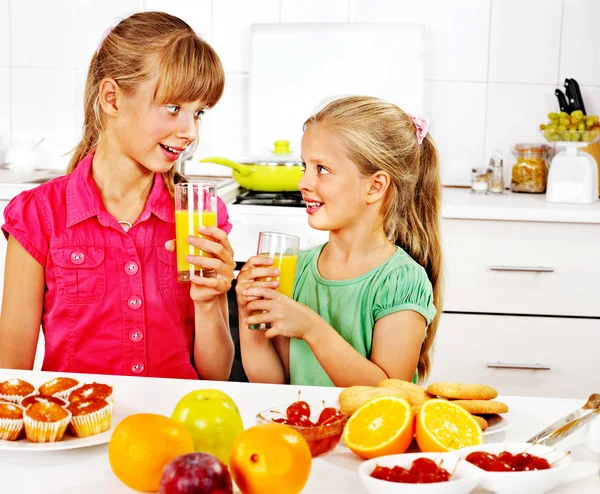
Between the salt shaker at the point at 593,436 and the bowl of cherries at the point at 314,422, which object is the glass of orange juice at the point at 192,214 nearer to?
the bowl of cherries at the point at 314,422

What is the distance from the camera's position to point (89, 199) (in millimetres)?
1492

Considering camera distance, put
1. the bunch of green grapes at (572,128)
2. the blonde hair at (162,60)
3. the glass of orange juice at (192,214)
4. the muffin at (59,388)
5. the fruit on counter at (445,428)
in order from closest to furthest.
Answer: the fruit on counter at (445,428)
the muffin at (59,388)
the glass of orange juice at (192,214)
the blonde hair at (162,60)
the bunch of green grapes at (572,128)

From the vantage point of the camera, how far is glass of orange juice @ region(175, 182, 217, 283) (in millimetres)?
1241

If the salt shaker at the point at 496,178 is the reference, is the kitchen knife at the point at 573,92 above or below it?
above

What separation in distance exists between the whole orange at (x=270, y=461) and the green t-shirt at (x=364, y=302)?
713mm

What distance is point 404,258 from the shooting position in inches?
61.6

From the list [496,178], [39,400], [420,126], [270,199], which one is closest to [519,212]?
[496,178]

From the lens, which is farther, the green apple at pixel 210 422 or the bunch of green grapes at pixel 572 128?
the bunch of green grapes at pixel 572 128

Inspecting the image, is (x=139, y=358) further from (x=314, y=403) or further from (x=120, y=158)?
(x=314, y=403)

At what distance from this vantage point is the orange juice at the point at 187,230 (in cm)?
126

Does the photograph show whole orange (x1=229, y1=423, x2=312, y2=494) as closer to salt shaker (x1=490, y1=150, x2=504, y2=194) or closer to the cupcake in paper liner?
the cupcake in paper liner

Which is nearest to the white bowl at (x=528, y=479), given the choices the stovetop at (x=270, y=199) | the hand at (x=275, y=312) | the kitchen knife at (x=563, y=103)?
the hand at (x=275, y=312)

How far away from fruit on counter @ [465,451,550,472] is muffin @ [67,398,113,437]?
0.42m

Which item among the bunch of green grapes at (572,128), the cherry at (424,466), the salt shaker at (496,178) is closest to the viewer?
the cherry at (424,466)
